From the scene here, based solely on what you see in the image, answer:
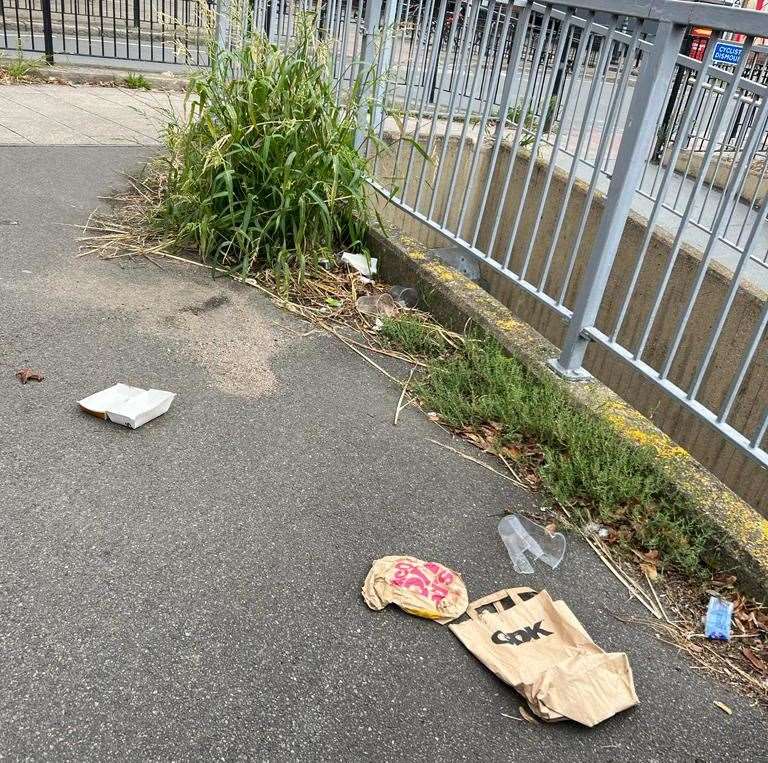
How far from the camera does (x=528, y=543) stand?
2775 millimetres

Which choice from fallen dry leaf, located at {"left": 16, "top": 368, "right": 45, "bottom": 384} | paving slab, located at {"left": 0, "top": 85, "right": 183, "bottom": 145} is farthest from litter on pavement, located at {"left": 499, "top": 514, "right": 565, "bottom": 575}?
paving slab, located at {"left": 0, "top": 85, "right": 183, "bottom": 145}

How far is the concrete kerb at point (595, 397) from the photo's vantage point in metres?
2.68

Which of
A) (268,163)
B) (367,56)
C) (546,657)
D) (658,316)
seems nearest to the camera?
(546,657)

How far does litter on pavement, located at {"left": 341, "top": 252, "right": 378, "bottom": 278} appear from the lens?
15.5ft

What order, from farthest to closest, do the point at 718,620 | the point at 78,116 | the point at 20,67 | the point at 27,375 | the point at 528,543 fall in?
the point at 20,67
the point at 78,116
the point at 27,375
the point at 528,543
the point at 718,620

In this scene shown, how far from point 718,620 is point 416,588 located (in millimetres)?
1042

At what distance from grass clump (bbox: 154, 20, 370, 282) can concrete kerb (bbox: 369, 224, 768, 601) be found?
507 mm

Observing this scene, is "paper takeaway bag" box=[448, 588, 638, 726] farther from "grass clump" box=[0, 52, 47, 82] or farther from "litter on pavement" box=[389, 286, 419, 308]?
"grass clump" box=[0, 52, 47, 82]

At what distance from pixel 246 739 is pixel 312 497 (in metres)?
1.02

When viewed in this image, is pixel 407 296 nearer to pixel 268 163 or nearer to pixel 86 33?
pixel 268 163

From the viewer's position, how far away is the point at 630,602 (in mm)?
2605

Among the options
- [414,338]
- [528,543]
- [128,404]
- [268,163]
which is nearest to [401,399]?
[414,338]

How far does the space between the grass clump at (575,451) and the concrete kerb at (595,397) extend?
0.06m

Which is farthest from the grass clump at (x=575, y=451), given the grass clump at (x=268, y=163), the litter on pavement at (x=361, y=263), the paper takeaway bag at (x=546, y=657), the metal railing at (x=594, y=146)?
the grass clump at (x=268, y=163)
